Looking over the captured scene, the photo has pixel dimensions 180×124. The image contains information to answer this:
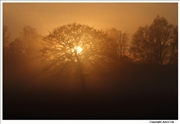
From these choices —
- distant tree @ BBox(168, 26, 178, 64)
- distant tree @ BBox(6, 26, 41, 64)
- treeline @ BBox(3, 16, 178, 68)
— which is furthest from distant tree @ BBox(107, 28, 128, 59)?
distant tree @ BBox(6, 26, 41, 64)

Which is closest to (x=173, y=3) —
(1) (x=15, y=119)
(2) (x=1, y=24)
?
(2) (x=1, y=24)

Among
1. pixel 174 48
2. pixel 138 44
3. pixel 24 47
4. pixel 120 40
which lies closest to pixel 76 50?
pixel 120 40

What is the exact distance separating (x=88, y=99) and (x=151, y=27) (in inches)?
169

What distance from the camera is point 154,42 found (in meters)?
12.1

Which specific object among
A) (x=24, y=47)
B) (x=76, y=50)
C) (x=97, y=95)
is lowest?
(x=97, y=95)

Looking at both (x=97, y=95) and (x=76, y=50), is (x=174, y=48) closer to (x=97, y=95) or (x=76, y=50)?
(x=97, y=95)

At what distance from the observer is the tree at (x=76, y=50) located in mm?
11234

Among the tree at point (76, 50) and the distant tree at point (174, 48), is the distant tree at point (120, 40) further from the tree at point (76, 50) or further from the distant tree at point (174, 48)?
the distant tree at point (174, 48)

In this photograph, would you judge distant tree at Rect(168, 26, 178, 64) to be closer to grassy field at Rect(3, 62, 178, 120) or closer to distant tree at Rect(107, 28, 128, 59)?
grassy field at Rect(3, 62, 178, 120)

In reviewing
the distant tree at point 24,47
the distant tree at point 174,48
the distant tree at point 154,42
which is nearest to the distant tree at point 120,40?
the distant tree at point 154,42

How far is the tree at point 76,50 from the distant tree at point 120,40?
0.23m

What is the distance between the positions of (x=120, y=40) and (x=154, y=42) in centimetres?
166

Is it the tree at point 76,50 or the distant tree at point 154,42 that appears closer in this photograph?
the tree at point 76,50

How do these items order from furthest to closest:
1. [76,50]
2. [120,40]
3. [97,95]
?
[120,40] → [76,50] → [97,95]
